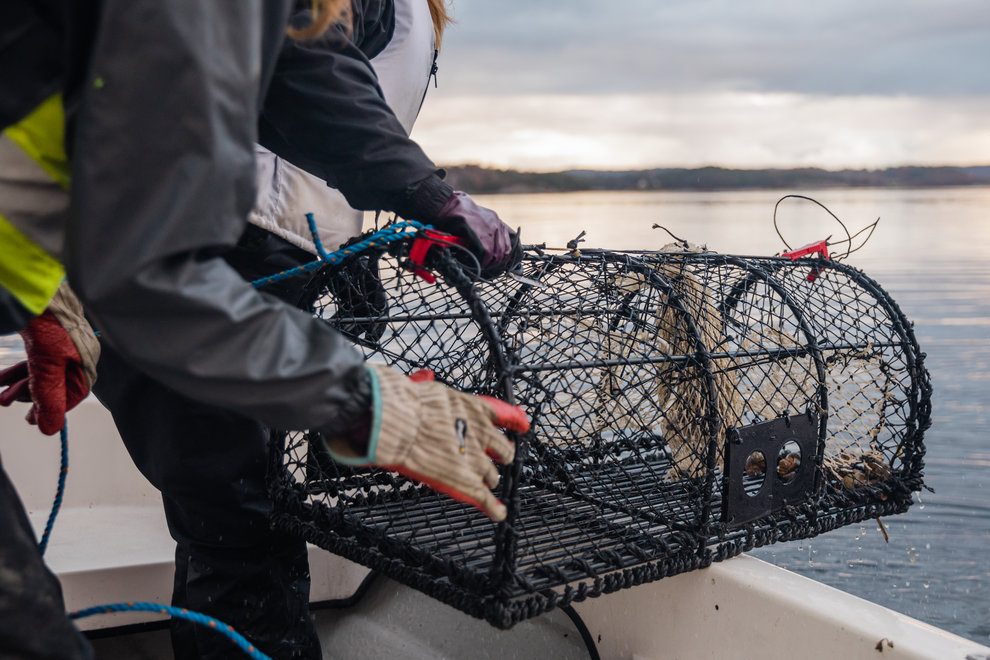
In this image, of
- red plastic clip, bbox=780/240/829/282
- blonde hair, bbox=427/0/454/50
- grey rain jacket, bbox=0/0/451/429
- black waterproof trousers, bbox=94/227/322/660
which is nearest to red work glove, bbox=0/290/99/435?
black waterproof trousers, bbox=94/227/322/660

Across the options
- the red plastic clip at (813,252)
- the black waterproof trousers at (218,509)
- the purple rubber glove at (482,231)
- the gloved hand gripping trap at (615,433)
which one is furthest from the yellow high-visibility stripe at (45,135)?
the red plastic clip at (813,252)

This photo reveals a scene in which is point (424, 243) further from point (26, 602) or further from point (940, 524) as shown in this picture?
point (940, 524)

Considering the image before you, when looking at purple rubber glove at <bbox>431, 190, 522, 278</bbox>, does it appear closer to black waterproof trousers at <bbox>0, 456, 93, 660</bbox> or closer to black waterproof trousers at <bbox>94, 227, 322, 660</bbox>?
black waterproof trousers at <bbox>94, 227, 322, 660</bbox>

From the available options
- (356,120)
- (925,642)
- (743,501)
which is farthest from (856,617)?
(356,120)

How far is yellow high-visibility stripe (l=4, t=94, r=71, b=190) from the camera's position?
78cm

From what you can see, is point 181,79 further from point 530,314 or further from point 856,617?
point 856,617

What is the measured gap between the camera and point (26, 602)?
81 cm

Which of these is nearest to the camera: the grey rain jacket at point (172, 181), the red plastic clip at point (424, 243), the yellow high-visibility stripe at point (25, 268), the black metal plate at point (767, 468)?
the grey rain jacket at point (172, 181)

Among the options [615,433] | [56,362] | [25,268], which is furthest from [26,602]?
[615,433]

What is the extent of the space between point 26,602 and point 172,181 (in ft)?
1.41

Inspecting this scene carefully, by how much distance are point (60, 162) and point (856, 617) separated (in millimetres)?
1361

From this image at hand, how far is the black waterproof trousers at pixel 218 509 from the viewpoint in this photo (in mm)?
1578

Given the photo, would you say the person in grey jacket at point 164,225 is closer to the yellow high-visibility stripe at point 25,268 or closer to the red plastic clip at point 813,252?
the yellow high-visibility stripe at point 25,268

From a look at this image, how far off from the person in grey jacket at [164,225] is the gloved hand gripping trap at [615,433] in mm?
352
